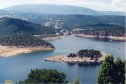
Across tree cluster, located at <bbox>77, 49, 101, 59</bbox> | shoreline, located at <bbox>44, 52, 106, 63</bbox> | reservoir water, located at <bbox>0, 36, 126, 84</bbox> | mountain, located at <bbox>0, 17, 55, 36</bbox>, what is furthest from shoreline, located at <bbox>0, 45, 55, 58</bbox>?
mountain, located at <bbox>0, 17, 55, 36</bbox>

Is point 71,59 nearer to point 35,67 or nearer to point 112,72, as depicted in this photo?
point 35,67

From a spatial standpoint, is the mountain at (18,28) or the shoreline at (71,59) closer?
the shoreline at (71,59)

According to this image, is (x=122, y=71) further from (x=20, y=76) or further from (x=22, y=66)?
(x=22, y=66)

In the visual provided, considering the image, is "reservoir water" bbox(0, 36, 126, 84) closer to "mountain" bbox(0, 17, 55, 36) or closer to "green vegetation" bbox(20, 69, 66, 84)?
"green vegetation" bbox(20, 69, 66, 84)

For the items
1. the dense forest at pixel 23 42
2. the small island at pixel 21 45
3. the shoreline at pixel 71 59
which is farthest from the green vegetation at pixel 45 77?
the dense forest at pixel 23 42

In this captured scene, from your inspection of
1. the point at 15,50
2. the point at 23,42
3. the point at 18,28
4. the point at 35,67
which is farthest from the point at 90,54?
the point at 18,28

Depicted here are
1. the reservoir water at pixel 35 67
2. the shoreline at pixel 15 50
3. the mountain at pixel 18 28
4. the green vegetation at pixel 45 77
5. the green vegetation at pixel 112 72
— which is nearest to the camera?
the green vegetation at pixel 112 72

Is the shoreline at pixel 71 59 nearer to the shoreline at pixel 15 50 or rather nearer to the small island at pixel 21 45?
the shoreline at pixel 15 50
